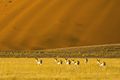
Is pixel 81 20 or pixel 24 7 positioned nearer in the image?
pixel 81 20

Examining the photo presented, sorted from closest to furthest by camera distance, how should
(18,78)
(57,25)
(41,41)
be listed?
1. (18,78)
2. (41,41)
3. (57,25)

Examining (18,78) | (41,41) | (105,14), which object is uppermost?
(105,14)

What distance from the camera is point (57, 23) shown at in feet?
201

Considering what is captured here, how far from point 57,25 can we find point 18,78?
35.4 meters

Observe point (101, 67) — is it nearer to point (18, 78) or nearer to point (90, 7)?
point (18, 78)

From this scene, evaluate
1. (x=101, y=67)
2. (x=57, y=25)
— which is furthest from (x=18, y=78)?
(x=57, y=25)

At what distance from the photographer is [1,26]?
62.6 metres

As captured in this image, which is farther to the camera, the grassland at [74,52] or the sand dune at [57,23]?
the sand dune at [57,23]

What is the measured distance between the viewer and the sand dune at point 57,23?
56.8 metres

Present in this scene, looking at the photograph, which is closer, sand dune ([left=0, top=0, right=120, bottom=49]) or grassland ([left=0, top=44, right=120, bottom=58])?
grassland ([left=0, top=44, right=120, bottom=58])

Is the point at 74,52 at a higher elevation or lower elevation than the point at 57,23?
lower

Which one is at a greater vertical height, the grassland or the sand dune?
the sand dune

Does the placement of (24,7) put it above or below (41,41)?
above

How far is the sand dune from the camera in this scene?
56750mm
